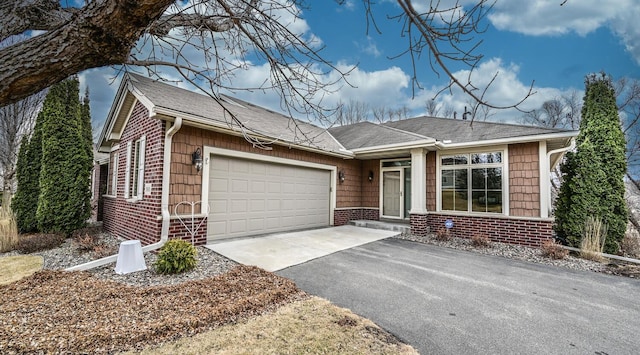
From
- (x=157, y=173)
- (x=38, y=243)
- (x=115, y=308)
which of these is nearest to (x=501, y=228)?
(x=115, y=308)

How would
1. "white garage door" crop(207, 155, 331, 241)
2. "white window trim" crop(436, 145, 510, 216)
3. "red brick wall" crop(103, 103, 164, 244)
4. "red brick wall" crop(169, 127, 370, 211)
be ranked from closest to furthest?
"red brick wall" crop(103, 103, 164, 244), "red brick wall" crop(169, 127, 370, 211), "white garage door" crop(207, 155, 331, 241), "white window trim" crop(436, 145, 510, 216)

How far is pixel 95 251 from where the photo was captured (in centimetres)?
556

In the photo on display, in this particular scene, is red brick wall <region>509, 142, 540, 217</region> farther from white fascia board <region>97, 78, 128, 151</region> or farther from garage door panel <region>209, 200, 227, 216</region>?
white fascia board <region>97, 78, 128, 151</region>

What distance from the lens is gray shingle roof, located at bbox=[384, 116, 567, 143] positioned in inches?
295

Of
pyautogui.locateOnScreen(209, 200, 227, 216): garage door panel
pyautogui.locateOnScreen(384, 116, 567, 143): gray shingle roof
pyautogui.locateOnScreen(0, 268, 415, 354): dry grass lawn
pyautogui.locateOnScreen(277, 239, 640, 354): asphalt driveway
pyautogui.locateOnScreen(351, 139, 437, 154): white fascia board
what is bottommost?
pyautogui.locateOnScreen(277, 239, 640, 354): asphalt driveway

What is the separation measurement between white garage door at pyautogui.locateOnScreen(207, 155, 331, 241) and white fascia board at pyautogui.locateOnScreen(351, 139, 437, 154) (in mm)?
1560

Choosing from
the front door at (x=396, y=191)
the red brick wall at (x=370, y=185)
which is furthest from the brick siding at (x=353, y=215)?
the front door at (x=396, y=191)

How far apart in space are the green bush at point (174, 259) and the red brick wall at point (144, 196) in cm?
137

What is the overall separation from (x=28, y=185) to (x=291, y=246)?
26.5ft

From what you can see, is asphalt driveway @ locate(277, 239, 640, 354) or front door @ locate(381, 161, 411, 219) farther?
front door @ locate(381, 161, 411, 219)

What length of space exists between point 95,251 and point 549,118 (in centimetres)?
2152

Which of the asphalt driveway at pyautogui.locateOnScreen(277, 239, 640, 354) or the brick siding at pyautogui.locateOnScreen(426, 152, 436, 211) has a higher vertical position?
the brick siding at pyautogui.locateOnScreen(426, 152, 436, 211)

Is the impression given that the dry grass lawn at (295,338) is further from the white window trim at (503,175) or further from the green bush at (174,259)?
the white window trim at (503,175)

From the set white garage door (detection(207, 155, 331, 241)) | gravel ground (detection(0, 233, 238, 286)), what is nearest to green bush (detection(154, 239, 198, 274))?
gravel ground (detection(0, 233, 238, 286))
